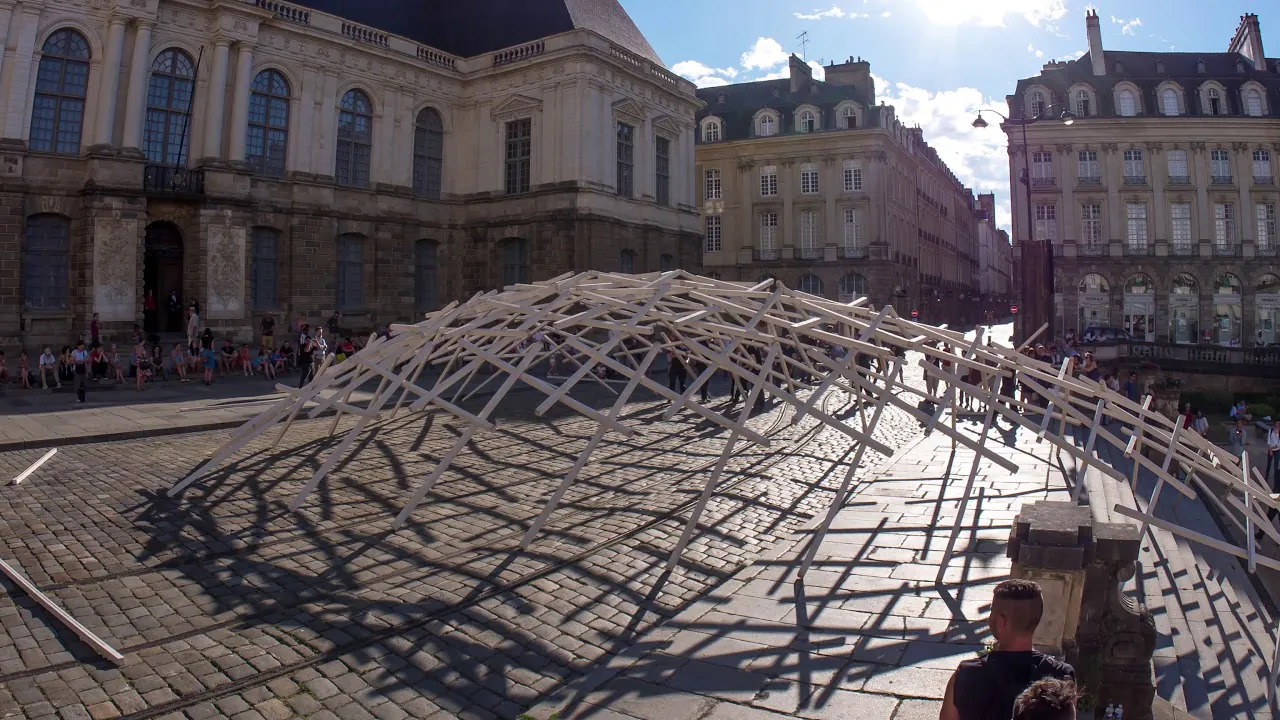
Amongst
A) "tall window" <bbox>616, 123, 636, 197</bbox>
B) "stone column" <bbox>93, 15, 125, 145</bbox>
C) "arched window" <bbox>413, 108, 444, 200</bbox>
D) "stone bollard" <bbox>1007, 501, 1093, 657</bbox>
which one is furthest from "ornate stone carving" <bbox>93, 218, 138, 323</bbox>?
"stone bollard" <bbox>1007, 501, 1093, 657</bbox>

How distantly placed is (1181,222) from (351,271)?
51683mm

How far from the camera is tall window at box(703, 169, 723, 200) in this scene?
179 feet

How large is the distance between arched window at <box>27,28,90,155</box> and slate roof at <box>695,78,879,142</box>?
35966mm

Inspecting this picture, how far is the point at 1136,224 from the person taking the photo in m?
49.3

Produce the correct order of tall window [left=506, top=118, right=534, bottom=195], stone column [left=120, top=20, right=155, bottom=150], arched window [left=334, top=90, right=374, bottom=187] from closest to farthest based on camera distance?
stone column [left=120, top=20, right=155, bottom=150], arched window [left=334, top=90, right=374, bottom=187], tall window [left=506, top=118, right=534, bottom=195]

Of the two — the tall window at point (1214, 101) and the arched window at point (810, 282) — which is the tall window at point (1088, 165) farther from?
the arched window at point (810, 282)

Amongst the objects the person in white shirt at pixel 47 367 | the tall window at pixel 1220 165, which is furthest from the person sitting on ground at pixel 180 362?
the tall window at pixel 1220 165

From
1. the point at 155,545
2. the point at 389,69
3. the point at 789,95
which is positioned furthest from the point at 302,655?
the point at 789,95

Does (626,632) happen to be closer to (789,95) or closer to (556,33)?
(556,33)

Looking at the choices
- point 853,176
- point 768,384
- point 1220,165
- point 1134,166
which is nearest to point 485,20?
point 853,176

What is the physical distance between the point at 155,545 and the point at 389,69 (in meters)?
29.6

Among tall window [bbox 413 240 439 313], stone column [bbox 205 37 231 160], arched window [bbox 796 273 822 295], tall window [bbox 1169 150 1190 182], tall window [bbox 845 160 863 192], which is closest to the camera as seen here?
stone column [bbox 205 37 231 160]

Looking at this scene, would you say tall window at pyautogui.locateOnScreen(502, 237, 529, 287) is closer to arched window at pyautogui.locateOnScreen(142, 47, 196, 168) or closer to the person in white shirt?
arched window at pyautogui.locateOnScreen(142, 47, 196, 168)

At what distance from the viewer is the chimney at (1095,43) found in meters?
51.0
